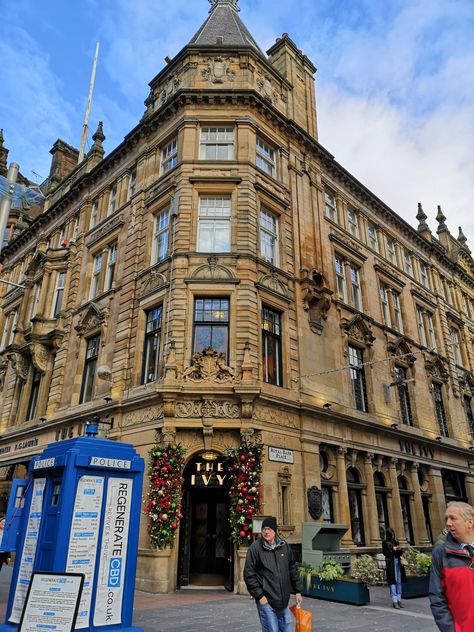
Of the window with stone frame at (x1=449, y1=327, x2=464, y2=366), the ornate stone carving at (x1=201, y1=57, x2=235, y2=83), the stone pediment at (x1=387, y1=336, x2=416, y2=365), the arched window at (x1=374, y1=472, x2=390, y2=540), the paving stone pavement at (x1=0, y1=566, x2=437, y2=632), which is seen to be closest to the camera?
the paving stone pavement at (x1=0, y1=566, x2=437, y2=632)

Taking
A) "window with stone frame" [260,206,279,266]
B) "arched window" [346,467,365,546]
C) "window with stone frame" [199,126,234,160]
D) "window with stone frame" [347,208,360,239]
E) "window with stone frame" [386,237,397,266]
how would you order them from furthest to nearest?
"window with stone frame" [386,237,397,266]
"window with stone frame" [347,208,360,239]
"window with stone frame" [199,126,234,160]
"window with stone frame" [260,206,279,266]
"arched window" [346,467,365,546]

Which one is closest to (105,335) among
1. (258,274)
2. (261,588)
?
(258,274)

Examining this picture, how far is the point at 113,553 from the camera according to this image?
22.0 feet

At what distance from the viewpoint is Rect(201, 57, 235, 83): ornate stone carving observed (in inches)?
827

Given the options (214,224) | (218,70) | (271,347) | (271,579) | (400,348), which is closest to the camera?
(271,579)

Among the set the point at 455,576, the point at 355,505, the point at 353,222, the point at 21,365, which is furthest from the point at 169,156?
the point at 455,576

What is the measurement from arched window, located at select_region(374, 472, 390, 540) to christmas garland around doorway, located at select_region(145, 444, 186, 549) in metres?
10.0

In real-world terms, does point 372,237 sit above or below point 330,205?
above

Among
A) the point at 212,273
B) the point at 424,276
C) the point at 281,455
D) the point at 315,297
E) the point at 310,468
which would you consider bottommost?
the point at 310,468

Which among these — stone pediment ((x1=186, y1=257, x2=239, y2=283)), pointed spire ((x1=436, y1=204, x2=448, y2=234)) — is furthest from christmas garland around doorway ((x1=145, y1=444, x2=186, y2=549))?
pointed spire ((x1=436, y1=204, x2=448, y2=234))

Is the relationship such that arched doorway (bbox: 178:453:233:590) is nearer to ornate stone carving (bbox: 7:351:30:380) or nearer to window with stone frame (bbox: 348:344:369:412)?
window with stone frame (bbox: 348:344:369:412)

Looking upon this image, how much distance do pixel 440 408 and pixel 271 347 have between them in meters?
16.0

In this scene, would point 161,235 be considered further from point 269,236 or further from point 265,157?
point 265,157

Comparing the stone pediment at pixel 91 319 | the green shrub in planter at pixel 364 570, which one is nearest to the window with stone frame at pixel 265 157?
the stone pediment at pixel 91 319
